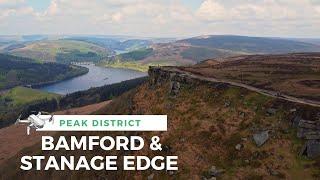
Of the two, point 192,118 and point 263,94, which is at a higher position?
point 263,94

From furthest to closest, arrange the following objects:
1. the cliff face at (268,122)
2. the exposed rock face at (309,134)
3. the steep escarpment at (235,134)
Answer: the cliff face at (268,122)
the steep escarpment at (235,134)
the exposed rock face at (309,134)

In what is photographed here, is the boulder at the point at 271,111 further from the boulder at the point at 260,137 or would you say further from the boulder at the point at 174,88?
the boulder at the point at 174,88

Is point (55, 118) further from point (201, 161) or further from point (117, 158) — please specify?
point (201, 161)

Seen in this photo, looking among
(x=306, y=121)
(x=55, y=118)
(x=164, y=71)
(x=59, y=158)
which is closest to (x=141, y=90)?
(x=164, y=71)

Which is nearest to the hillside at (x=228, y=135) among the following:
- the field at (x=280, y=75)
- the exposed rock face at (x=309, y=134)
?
the exposed rock face at (x=309, y=134)

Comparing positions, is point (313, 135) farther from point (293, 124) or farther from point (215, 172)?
point (215, 172)

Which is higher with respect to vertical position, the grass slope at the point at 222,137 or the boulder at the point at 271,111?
the boulder at the point at 271,111

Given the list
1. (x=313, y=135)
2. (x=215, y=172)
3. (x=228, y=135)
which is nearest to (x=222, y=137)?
(x=228, y=135)

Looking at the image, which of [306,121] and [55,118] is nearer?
[306,121]
